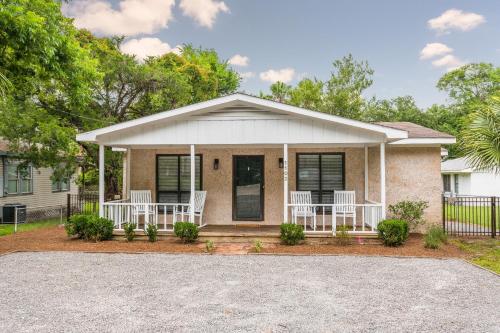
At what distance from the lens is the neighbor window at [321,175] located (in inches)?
424

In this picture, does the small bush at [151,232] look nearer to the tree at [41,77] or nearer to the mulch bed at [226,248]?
the mulch bed at [226,248]

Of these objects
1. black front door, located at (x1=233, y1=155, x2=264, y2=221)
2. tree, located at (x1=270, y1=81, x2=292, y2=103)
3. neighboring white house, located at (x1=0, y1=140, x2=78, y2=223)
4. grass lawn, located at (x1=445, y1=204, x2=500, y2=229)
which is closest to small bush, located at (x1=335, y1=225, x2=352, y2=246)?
black front door, located at (x1=233, y1=155, x2=264, y2=221)

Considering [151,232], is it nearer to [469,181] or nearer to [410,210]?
[410,210]

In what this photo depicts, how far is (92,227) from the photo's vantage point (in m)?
9.20

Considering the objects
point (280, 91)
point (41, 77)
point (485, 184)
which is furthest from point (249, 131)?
point (280, 91)

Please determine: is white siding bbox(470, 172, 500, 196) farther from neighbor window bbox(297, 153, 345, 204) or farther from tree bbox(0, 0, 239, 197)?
tree bbox(0, 0, 239, 197)

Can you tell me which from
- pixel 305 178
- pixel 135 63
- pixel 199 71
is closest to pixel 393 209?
pixel 305 178

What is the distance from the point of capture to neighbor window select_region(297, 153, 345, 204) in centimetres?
1077

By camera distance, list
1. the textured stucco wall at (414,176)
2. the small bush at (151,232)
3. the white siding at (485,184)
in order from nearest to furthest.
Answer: the small bush at (151,232), the textured stucco wall at (414,176), the white siding at (485,184)

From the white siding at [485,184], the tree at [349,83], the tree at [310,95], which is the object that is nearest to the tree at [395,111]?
the tree at [349,83]

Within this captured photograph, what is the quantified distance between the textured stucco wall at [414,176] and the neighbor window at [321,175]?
1039 mm

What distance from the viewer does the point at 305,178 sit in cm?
1090

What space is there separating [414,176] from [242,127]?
5.08m

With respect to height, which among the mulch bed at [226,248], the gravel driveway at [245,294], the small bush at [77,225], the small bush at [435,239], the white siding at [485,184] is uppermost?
the white siding at [485,184]
